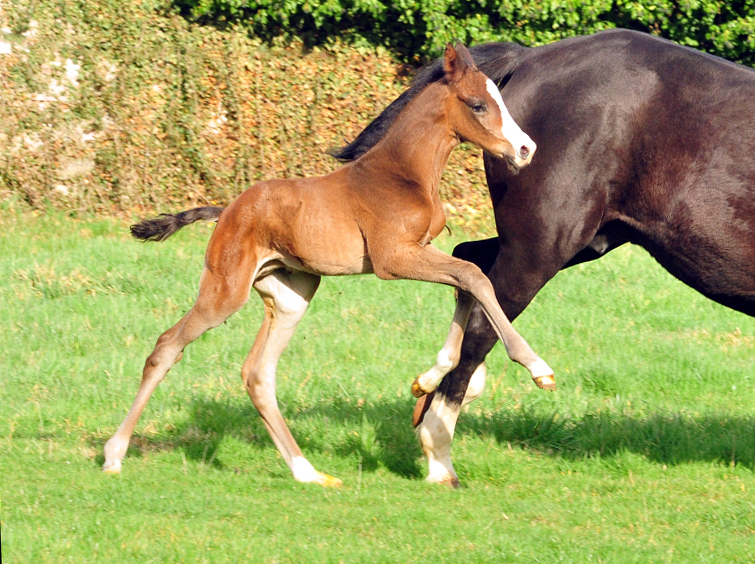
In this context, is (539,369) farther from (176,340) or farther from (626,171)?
(176,340)

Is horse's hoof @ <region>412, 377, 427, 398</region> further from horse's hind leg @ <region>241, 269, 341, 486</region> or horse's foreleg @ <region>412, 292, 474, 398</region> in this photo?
horse's hind leg @ <region>241, 269, 341, 486</region>

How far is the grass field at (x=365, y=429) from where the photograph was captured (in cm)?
415

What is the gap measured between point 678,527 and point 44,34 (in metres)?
8.20

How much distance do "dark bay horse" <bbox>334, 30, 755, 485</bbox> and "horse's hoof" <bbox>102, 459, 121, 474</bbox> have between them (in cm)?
152

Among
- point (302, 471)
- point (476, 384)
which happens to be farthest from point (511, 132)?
point (302, 471)

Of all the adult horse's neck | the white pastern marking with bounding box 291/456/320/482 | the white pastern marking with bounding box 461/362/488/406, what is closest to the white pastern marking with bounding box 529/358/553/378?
the adult horse's neck

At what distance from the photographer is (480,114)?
14.3 feet

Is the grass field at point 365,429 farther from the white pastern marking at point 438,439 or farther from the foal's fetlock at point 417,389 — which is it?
the foal's fetlock at point 417,389

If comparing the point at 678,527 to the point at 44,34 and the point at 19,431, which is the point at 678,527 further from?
the point at 44,34

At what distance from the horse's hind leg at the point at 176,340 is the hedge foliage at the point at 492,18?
6685 millimetres

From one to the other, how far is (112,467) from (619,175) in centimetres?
287

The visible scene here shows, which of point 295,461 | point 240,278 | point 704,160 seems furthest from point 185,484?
point 704,160

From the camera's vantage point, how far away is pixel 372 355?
6887 millimetres

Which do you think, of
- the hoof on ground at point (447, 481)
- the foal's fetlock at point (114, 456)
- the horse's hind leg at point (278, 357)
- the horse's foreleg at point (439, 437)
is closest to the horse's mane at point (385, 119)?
the horse's hind leg at point (278, 357)
